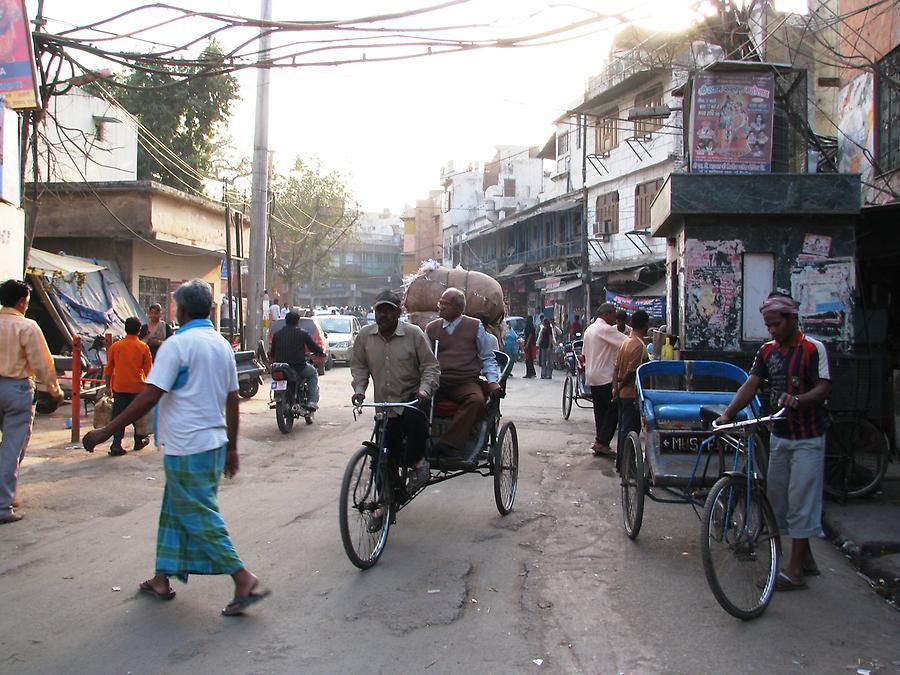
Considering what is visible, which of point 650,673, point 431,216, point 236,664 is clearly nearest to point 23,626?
point 236,664

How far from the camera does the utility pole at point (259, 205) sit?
709 inches

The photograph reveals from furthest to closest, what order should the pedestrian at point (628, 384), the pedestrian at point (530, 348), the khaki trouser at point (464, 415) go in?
Answer: 1. the pedestrian at point (530, 348)
2. the pedestrian at point (628, 384)
3. the khaki trouser at point (464, 415)

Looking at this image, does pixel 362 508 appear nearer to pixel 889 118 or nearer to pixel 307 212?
pixel 889 118

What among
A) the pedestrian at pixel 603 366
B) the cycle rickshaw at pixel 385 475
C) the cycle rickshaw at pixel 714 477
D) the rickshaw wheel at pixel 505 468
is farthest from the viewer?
the pedestrian at pixel 603 366

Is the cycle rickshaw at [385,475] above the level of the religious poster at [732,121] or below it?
below

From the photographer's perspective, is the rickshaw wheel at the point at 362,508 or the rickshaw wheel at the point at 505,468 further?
the rickshaw wheel at the point at 505,468

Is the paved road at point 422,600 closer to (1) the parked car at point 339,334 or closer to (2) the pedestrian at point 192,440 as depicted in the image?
(2) the pedestrian at point 192,440

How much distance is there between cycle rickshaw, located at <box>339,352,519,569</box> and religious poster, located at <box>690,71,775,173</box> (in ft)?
23.6

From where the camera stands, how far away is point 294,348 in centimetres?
1252

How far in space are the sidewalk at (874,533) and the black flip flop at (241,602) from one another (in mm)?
4050

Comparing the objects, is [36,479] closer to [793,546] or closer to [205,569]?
[205,569]

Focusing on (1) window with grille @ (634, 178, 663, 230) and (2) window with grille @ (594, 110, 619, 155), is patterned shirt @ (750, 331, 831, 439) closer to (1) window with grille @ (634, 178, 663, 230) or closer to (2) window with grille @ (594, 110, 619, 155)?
(1) window with grille @ (634, 178, 663, 230)

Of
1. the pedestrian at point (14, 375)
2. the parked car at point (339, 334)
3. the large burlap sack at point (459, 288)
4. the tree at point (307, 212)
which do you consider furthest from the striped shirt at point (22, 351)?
the tree at point (307, 212)

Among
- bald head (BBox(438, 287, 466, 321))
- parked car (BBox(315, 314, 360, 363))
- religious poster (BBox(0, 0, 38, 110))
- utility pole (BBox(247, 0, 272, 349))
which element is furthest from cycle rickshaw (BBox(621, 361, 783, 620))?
parked car (BBox(315, 314, 360, 363))
